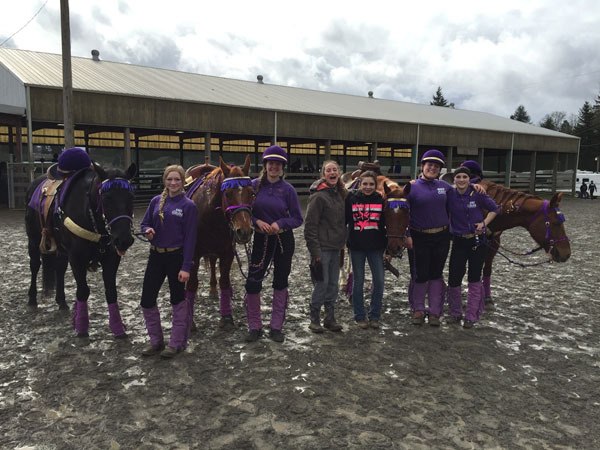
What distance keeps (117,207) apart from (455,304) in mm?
4046

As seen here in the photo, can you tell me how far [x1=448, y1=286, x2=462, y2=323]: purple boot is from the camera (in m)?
5.41

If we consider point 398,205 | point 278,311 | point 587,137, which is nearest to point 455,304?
point 398,205

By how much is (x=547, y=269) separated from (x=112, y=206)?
25.5ft

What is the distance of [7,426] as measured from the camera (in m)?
3.12

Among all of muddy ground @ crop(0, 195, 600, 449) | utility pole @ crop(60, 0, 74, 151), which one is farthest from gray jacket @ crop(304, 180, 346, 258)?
utility pole @ crop(60, 0, 74, 151)

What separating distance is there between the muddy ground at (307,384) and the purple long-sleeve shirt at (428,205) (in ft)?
4.17

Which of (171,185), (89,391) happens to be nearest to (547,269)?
(171,185)

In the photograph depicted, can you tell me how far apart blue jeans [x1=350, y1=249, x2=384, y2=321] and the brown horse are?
165 centimetres

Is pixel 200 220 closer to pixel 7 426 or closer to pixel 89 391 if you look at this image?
pixel 89 391

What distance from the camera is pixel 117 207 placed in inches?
169

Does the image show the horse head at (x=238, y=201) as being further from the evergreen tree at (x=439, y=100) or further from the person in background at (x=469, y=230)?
the evergreen tree at (x=439, y=100)

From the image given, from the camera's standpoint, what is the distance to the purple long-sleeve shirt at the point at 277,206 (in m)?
4.52

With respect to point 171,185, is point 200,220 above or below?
below

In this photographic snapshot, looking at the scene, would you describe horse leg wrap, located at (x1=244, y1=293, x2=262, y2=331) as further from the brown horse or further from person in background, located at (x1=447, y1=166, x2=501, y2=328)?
the brown horse
